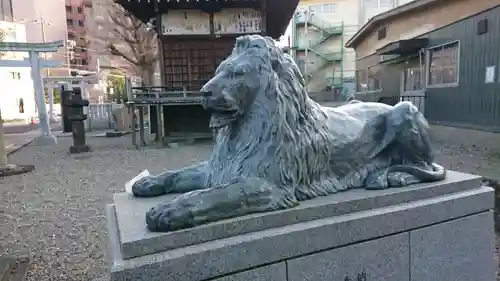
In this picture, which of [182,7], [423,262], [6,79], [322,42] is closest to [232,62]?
[423,262]

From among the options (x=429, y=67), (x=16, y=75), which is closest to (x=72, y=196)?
(x=429, y=67)

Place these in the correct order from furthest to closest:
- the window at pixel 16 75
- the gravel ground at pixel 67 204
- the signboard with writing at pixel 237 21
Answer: the window at pixel 16 75, the signboard with writing at pixel 237 21, the gravel ground at pixel 67 204

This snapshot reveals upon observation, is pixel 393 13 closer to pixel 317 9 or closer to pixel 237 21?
pixel 237 21

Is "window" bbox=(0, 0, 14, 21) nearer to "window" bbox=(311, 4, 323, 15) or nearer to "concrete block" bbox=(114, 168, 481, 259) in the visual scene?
"window" bbox=(311, 4, 323, 15)

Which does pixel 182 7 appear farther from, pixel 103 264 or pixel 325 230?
pixel 325 230

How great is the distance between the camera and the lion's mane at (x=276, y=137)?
172 centimetres

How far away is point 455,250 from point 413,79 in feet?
36.6

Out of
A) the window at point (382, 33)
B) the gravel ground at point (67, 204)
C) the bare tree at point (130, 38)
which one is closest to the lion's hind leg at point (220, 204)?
the gravel ground at point (67, 204)

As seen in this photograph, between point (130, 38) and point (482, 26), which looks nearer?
point (482, 26)

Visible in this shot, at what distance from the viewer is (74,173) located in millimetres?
6922

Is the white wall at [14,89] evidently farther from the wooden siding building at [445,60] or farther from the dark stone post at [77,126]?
the wooden siding building at [445,60]

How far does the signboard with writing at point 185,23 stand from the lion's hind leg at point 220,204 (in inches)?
364

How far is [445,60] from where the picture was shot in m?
9.76

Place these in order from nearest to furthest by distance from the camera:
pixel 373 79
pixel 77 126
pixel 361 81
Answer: pixel 77 126 → pixel 373 79 → pixel 361 81
